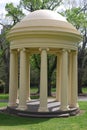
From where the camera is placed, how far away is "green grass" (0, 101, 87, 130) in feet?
64.8

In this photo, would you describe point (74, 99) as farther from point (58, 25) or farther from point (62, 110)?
point (58, 25)

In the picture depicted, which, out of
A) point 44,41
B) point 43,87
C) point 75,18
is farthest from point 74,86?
point 75,18

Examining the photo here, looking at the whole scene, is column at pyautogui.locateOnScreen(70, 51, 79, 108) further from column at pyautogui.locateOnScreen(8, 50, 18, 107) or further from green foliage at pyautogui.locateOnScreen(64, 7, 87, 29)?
green foliage at pyautogui.locateOnScreen(64, 7, 87, 29)

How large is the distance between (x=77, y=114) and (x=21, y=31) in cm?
782

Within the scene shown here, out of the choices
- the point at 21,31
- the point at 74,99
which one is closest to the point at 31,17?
the point at 21,31

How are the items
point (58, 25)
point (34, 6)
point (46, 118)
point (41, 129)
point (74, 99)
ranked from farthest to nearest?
1. point (34, 6)
2. point (74, 99)
3. point (58, 25)
4. point (46, 118)
5. point (41, 129)

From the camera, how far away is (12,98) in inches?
1060

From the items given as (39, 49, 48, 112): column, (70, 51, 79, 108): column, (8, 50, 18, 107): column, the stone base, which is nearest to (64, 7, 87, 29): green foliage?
(70, 51, 79, 108): column

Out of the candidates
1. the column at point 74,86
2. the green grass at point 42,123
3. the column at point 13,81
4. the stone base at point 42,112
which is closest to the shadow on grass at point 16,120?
the green grass at point 42,123

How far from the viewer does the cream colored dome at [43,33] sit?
2403 centimetres

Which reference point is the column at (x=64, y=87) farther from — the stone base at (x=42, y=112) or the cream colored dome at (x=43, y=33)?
the cream colored dome at (x=43, y=33)

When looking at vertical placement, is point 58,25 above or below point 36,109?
above

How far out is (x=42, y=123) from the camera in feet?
69.4

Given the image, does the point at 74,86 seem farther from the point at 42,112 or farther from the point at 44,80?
the point at 42,112
